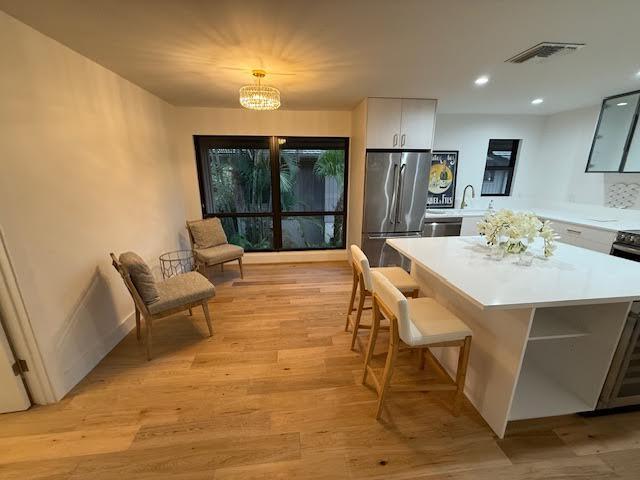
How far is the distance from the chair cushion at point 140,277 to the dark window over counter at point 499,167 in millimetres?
5048

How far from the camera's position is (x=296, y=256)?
181 inches

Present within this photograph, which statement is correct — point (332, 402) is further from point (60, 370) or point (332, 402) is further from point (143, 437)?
point (60, 370)

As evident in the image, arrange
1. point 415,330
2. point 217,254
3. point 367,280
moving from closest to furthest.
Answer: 1. point 415,330
2. point 367,280
3. point 217,254

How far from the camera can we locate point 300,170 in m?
4.44

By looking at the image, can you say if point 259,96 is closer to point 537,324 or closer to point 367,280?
point 367,280

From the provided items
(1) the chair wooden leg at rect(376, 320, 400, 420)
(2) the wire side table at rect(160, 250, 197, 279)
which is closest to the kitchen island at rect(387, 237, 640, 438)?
(1) the chair wooden leg at rect(376, 320, 400, 420)

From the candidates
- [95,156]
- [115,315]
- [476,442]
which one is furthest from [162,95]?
[476,442]

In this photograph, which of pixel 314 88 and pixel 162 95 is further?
pixel 162 95

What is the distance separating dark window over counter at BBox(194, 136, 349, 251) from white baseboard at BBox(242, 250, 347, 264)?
→ 110 millimetres

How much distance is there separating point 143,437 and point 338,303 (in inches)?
82.7

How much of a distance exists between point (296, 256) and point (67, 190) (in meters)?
3.09

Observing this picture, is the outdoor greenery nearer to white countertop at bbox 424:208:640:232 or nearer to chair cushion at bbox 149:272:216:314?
white countertop at bbox 424:208:640:232

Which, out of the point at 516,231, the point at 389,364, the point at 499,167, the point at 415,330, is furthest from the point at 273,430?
the point at 499,167

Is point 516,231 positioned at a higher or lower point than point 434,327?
higher
